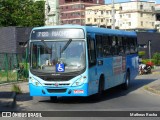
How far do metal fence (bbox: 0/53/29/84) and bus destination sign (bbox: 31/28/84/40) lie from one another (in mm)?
13766

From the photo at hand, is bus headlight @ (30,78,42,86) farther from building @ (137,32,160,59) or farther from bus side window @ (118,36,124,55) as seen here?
building @ (137,32,160,59)

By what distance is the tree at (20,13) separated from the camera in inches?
2921

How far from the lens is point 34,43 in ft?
59.5

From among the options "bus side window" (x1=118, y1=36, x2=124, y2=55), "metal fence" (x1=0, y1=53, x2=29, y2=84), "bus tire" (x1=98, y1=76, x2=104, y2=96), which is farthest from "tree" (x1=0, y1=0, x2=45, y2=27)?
"bus tire" (x1=98, y1=76, x2=104, y2=96)

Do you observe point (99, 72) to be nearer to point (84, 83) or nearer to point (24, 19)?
point (84, 83)

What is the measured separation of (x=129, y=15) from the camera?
5846 inches

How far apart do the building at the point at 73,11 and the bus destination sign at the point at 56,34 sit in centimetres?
13747

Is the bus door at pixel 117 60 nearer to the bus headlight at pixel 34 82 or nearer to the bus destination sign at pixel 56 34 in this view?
the bus destination sign at pixel 56 34

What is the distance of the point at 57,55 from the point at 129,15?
435ft

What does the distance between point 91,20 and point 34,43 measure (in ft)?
450

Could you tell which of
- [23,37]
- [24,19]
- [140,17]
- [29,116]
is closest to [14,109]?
[29,116]

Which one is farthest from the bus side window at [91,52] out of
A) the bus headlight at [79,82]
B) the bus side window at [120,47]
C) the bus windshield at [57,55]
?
the bus side window at [120,47]

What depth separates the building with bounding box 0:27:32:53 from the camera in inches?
1877

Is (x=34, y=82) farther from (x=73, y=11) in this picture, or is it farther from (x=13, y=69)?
(x=73, y=11)
